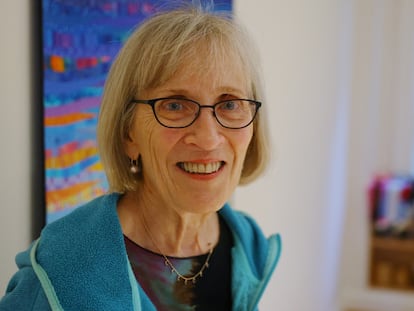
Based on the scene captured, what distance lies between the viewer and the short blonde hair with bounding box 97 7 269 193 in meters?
1.03

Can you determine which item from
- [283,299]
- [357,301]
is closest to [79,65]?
[283,299]

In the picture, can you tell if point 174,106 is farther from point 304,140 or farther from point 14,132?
point 304,140

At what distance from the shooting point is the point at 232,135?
3.59ft

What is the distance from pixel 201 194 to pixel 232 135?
133 millimetres

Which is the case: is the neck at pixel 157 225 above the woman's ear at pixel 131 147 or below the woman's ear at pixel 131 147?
below

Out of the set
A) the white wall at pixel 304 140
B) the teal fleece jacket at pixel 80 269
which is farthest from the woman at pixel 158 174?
the white wall at pixel 304 140

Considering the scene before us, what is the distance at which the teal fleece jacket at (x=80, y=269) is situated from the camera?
94cm

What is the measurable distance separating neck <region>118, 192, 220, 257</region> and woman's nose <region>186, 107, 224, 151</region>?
0.16m

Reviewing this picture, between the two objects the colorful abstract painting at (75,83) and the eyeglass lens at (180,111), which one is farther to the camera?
the colorful abstract painting at (75,83)

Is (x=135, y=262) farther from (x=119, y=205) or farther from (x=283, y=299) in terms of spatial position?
(x=283, y=299)

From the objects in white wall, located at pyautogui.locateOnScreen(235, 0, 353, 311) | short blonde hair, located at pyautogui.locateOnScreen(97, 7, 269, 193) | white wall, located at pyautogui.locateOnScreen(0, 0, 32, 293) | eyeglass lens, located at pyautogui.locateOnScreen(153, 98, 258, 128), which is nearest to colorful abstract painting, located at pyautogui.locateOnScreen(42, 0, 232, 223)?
white wall, located at pyautogui.locateOnScreen(0, 0, 32, 293)

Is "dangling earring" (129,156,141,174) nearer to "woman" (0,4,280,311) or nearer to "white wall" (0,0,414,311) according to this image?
"woman" (0,4,280,311)

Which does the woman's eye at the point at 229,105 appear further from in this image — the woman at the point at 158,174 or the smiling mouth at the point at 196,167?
the smiling mouth at the point at 196,167

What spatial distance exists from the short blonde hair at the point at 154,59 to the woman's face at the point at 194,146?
0.02m
